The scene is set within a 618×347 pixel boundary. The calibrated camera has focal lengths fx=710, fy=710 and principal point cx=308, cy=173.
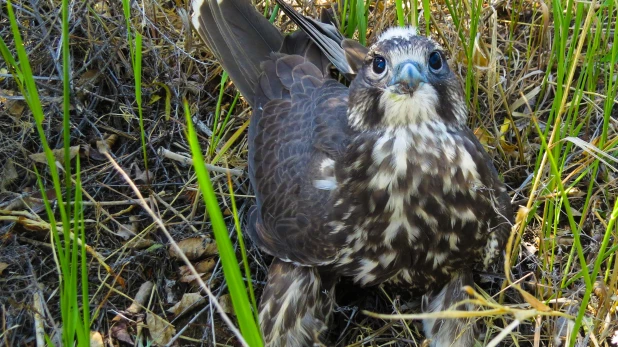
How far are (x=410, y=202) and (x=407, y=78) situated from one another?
46 cm

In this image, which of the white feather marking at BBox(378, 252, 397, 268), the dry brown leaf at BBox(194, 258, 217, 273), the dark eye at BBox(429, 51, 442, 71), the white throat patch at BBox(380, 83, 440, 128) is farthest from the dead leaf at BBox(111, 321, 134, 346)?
the dark eye at BBox(429, 51, 442, 71)

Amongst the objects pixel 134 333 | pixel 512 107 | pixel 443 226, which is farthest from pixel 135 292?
pixel 512 107

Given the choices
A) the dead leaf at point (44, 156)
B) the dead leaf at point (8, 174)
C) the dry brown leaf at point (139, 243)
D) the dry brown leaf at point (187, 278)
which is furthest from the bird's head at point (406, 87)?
the dead leaf at point (8, 174)

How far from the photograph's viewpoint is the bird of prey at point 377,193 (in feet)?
8.21

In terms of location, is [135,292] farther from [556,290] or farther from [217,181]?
[556,290]

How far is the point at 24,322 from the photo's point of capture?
2.94 metres

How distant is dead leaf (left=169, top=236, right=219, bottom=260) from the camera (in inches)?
132

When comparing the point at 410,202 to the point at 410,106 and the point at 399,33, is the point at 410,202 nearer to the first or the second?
the point at 410,106

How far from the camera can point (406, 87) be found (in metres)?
2.34

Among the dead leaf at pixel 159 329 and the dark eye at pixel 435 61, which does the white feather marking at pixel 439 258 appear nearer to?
the dark eye at pixel 435 61

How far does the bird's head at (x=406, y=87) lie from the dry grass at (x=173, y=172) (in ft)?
1.90

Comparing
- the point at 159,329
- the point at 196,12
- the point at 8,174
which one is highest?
the point at 196,12

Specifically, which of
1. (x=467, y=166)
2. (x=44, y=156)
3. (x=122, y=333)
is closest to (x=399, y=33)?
(x=467, y=166)

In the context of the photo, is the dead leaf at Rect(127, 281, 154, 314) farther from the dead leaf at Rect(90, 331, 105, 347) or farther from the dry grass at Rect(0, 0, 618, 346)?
the dead leaf at Rect(90, 331, 105, 347)
